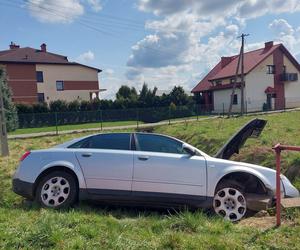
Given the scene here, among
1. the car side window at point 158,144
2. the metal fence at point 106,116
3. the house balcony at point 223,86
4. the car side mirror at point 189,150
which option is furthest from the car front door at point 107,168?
the house balcony at point 223,86

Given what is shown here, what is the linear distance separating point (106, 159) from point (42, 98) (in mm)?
52133

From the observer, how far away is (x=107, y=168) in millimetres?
6383

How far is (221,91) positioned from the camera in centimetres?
5503

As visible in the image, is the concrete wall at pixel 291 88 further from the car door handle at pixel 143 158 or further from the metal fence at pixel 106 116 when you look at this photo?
the car door handle at pixel 143 158

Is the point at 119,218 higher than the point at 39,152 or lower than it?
lower

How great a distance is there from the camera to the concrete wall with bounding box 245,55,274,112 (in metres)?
51.6

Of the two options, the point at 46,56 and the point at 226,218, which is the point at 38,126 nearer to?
the point at 46,56

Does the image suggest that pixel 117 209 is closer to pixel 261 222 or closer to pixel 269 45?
pixel 261 222

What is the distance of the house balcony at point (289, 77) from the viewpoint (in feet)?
177

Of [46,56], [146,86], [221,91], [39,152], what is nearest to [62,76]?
[46,56]

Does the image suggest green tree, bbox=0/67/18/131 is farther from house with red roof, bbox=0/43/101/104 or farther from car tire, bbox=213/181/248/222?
car tire, bbox=213/181/248/222

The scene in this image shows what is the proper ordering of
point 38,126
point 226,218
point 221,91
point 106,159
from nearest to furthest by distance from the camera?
point 226,218
point 106,159
point 38,126
point 221,91

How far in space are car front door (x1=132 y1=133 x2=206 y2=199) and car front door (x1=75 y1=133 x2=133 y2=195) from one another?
0.15m

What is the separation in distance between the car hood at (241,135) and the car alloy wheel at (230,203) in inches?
40.7
